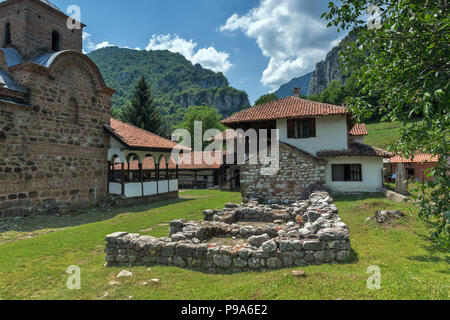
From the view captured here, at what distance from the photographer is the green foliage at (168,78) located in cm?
10325

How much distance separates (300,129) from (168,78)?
370ft

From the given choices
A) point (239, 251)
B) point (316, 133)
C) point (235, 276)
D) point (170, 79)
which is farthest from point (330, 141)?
point (170, 79)

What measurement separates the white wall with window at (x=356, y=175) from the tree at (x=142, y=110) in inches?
1166

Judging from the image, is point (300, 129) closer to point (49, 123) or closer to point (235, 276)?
point (235, 276)

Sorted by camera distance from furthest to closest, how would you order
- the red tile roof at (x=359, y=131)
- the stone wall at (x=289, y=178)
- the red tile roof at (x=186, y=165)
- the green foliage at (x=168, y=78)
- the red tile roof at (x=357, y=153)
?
the green foliage at (x=168, y=78) → the red tile roof at (x=186, y=165) → the red tile roof at (x=359, y=131) → the red tile roof at (x=357, y=153) → the stone wall at (x=289, y=178)

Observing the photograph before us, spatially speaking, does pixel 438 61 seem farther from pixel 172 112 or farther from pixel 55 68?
pixel 172 112

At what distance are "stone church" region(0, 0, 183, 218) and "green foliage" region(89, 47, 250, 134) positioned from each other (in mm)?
74070

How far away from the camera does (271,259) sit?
5430 millimetres

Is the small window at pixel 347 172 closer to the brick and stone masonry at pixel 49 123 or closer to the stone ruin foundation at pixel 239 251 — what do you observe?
the stone ruin foundation at pixel 239 251

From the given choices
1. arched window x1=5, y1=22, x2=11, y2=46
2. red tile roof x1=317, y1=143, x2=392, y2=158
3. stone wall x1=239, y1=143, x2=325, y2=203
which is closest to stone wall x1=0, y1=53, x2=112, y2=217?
arched window x1=5, y1=22, x2=11, y2=46

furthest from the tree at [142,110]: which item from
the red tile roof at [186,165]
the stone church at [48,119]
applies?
the stone church at [48,119]

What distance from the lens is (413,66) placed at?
5.17 m

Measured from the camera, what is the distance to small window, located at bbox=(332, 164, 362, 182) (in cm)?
1738
